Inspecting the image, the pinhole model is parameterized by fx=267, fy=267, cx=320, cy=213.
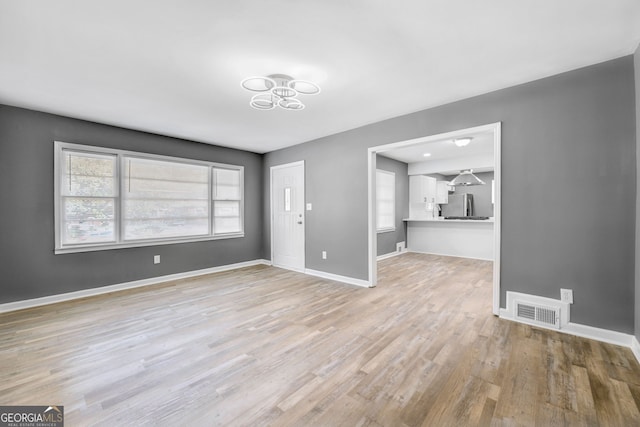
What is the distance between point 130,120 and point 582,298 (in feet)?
19.0

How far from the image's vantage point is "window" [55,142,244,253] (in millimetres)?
3693

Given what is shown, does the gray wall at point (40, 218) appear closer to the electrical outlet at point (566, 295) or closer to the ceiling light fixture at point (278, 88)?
the ceiling light fixture at point (278, 88)

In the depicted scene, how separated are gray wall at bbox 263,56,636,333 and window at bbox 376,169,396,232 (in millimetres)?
3135

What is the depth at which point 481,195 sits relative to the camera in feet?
28.6

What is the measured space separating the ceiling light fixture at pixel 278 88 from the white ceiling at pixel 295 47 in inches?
3.7

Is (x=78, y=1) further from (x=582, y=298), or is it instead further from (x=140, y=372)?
(x=582, y=298)

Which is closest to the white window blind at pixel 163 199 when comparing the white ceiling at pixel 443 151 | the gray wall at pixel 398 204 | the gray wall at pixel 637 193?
the white ceiling at pixel 443 151

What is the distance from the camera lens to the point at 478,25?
1.92m

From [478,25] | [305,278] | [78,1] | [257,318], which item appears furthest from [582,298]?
[78,1]

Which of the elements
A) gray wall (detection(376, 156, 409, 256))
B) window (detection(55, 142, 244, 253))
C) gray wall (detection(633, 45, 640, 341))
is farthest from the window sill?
gray wall (detection(633, 45, 640, 341))

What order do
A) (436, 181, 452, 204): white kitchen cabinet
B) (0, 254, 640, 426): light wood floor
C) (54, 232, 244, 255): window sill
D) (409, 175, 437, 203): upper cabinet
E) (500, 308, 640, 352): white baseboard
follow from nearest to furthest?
(0, 254, 640, 426): light wood floor < (500, 308, 640, 352): white baseboard < (54, 232, 244, 255): window sill < (409, 175, 437, 203): upper cabinet < (436, 181, 452, 204): white kitchen cabinet

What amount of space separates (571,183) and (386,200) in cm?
420

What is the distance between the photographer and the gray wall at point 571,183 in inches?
92.4

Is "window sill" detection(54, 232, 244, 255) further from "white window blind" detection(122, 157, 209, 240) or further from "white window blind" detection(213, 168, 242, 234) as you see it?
"white window blind" detection(213, 168, 242, 234)
